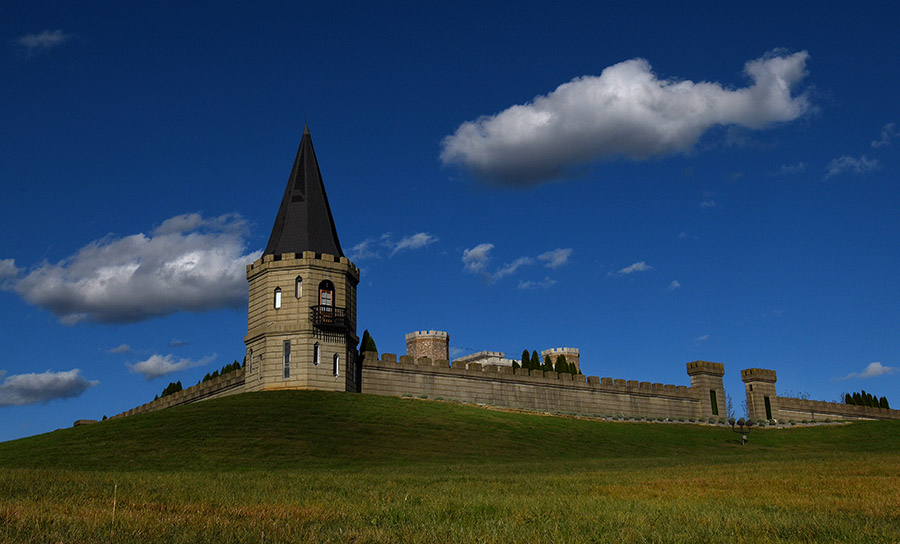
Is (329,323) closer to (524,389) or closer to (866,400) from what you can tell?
(524,389)

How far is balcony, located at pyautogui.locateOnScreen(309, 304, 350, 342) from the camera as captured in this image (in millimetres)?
46250

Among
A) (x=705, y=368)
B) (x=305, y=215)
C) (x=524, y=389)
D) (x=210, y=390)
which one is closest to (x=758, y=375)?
(x=705, y=368)

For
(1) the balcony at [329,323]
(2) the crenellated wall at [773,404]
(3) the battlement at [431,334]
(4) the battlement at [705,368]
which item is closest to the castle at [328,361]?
(1) the balcony at [329,323]

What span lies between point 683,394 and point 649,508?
53.1 meters

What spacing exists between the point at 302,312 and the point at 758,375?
125ft

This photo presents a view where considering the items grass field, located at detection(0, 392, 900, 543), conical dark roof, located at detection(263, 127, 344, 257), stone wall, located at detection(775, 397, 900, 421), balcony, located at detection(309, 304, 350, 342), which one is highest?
conical dark roof, located at detection(263, 127, 344, 257)

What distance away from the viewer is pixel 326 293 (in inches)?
1880

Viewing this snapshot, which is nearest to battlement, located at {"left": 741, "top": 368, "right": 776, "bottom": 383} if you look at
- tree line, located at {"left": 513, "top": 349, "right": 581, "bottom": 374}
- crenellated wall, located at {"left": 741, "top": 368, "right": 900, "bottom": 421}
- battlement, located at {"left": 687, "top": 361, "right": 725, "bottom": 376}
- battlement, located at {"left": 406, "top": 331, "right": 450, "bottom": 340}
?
crenellated wall, located at {"left": 741, "top": 368, "right": 900, "bottom": 421}

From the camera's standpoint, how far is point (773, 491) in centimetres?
1341

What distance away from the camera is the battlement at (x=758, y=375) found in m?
63.1

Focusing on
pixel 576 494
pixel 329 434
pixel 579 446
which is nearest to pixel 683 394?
pixel 579 446

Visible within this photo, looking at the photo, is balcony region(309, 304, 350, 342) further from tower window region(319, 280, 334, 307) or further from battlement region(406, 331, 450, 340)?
battlement region(406, 331, 450, 340)

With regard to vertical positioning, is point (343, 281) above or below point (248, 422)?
above

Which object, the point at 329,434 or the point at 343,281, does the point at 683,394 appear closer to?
the point at 343,281
